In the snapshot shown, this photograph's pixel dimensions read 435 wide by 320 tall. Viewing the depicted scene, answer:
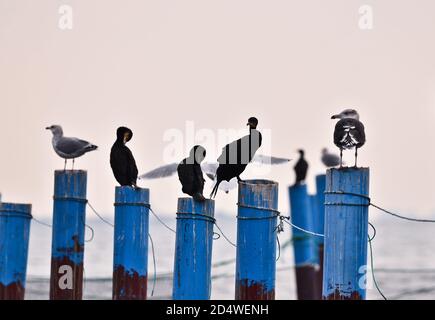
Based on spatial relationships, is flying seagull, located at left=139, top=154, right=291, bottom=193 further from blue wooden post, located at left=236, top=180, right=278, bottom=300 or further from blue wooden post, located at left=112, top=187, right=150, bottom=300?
blue wooden post, located at left=236, top=180, right=278, bottom=300

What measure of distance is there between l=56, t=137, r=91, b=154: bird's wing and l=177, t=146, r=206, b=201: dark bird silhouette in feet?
14.4

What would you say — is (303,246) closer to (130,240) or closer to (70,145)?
(70,145)

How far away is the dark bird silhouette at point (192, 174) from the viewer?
13.0m

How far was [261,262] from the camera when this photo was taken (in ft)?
38.9

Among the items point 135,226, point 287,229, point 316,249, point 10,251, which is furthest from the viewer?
point 287,229

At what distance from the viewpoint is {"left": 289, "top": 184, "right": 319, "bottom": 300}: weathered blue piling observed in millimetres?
20766

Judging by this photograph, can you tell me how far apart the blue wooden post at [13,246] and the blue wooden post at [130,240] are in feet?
5.79

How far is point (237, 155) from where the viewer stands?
13266mm

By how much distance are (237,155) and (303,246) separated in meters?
8.79

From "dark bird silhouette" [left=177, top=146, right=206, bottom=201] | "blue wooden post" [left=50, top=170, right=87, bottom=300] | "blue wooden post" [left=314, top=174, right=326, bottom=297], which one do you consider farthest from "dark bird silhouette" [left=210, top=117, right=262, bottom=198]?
"blue wooden post" [left=314, top=174, right=326, bottom=297]

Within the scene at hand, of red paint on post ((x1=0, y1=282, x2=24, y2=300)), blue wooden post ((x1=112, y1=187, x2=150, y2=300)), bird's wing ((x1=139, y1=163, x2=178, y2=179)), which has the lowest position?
red paint on post ((x1=0, y1=282, x2=24, y2=300))
